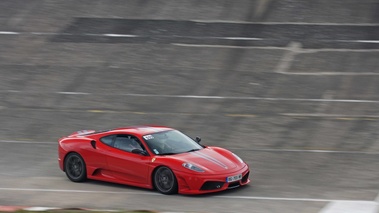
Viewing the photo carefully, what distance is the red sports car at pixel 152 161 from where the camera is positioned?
40.4ft

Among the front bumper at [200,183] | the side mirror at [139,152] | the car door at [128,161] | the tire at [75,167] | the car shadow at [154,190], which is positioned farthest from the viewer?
the tire at [75,167]

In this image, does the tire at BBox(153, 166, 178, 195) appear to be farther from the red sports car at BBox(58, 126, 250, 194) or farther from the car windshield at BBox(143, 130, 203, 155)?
the car windshield at BBox(143, 130, 203, 155)

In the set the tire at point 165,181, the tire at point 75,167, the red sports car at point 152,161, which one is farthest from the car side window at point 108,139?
the tire at point 165,181

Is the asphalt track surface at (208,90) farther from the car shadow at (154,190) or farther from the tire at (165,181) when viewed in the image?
the tire at (165,181)

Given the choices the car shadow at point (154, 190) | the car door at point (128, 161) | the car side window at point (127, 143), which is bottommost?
the car shadow at point (154, 190)

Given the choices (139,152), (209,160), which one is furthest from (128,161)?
(209,160)

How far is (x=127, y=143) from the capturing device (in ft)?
43.9

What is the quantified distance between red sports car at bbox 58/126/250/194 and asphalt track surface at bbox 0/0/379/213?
26 centimetres

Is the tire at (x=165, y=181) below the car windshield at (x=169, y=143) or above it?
below

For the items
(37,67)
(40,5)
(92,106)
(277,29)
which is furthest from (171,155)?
(40,5)

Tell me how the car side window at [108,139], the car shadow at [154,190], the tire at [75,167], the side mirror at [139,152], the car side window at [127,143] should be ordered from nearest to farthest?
1. the car shadow at [154,190]
2. the side mirror at [139,152]
3. the car side window at [127,143]
4. the car side window at [108,139]
5. the tire at [75,167]

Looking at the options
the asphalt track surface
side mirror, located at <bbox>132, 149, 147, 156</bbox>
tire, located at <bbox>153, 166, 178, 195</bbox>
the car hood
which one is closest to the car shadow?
the asphalt track surface

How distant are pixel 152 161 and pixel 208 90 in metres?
9.25

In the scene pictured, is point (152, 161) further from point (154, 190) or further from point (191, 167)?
point (191, 167)
